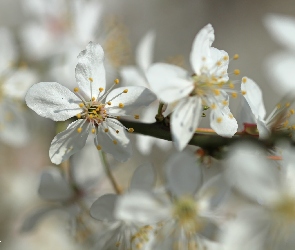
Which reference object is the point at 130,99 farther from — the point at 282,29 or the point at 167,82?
the point at 282,29

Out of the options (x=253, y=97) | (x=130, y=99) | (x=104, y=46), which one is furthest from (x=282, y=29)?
(x=104, y=46)

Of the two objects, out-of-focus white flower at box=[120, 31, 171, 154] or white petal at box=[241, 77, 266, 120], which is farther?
out-of-focus white flower at box=[120, 31, 171, 154]

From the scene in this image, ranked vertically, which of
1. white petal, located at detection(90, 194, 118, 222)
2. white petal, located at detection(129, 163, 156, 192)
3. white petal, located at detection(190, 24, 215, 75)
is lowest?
white petal, located at detection(90, 194, 118, 222)

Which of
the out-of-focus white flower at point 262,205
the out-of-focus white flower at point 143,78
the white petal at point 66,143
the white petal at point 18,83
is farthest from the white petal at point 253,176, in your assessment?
the white petal at point 18,83

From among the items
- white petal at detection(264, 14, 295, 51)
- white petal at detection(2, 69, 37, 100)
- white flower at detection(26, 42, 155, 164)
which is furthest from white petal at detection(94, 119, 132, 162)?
white petal at detection(2, 69, 37, 100)

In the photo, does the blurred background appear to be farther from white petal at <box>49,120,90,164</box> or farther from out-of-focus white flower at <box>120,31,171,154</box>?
white petal at <box>49,120,90,164</box>

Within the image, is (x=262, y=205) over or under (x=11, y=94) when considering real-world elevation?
over

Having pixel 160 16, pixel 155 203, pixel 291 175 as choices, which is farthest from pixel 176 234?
pixel 160 16
